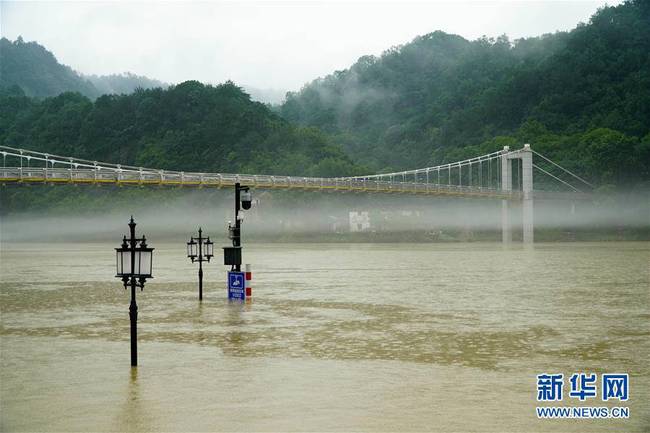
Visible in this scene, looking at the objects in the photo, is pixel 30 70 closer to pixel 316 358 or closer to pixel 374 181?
pixel 374 181

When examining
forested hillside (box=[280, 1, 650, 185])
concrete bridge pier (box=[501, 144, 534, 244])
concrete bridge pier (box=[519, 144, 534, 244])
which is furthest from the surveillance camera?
forested hillside (box=[280, 1, 650, 185])

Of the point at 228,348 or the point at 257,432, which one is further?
the point at 228,348

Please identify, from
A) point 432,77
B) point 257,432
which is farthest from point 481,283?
point 432,77

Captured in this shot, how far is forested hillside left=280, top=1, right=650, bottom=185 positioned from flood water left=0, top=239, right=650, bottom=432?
79.9 meters

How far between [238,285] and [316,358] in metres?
9.03

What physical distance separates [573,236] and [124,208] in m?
61.3

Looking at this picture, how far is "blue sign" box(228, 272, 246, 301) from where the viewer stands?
69.7 feet

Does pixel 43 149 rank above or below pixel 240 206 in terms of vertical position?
above

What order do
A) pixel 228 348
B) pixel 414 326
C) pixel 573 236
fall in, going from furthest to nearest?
pixel 573 236 → pixel 414 326 → pixel 228 348

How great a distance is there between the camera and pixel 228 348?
534 inches

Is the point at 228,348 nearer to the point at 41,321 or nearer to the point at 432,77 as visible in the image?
the point at 41,321

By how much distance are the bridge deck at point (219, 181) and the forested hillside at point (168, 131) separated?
103ft

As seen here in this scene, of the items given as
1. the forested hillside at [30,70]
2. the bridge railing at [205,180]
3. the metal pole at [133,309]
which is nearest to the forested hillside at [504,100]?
the bridge railing at [205,180]

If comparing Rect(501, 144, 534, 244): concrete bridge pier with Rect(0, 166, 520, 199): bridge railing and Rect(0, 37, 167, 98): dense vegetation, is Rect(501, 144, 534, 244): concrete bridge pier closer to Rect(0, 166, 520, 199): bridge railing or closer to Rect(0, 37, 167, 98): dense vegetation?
Rect(0, 166, 520, 199): bridge railing
